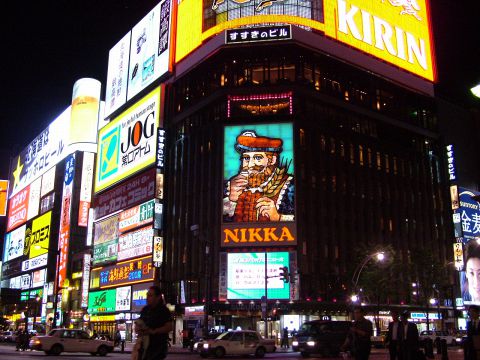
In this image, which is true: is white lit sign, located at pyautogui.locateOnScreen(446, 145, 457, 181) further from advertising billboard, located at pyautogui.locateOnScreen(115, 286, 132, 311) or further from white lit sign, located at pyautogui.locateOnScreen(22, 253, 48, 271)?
white lit sign, located at pyautogui.locateOnScreen(22, 253, 48, 271)

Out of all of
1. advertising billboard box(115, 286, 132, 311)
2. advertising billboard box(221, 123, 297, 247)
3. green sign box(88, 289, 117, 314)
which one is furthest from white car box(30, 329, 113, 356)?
green sign box(88, 289, 117, 314)

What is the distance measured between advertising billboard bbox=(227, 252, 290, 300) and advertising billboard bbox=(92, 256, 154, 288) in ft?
48.0

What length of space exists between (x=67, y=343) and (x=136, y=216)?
43918 millimetres

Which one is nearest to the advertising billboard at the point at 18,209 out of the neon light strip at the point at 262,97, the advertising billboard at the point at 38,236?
the advertising billboard at the point at 38,236

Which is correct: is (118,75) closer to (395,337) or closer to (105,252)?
(105,252)

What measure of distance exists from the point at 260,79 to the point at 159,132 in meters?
15.2

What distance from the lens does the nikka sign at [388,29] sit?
239 ft

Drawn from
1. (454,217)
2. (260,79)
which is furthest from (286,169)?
(454,217)

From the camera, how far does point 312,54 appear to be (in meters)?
69.9

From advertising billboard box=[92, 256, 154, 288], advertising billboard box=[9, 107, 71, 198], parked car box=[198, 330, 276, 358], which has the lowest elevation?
parked car box=[198, 330, 276, 358]

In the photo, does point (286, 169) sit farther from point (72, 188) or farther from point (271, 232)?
point (72, 188)

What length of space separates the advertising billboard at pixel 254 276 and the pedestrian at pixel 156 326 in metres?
52.2

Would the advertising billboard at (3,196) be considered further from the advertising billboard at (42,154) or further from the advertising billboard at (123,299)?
the advertising billboard at (123,299)

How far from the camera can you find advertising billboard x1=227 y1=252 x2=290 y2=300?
59.6 meters
